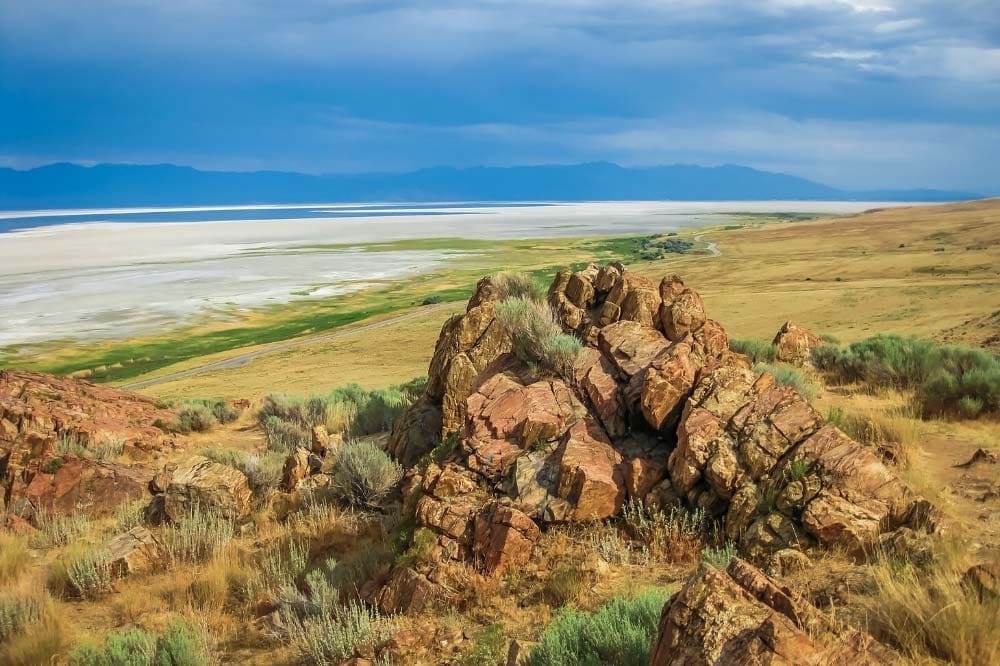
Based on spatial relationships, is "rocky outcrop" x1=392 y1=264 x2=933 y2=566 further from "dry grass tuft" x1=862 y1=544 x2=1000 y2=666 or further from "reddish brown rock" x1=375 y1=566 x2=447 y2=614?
"dry grass tuft" x1=862 y1=544 x2=1000 y2=666

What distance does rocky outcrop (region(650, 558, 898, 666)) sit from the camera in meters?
3.55

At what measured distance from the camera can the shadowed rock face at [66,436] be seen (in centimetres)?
1016

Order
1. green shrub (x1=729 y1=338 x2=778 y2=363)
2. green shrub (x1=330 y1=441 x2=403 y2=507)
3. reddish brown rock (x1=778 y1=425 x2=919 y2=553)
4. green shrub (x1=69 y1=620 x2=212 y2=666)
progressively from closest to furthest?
green shrub (x1=69 y1=620 x2=212 y2=666), reddish brown rock (x1=778 y1=425 x2=919 y2=553), green shrub (x1=330 y1=441 x2=403 y2=507), green shrub (x1=729 y1=338 x2=778 y2=363)

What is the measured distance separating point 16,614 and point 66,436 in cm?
657

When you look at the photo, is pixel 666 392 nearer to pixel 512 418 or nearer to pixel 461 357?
pixel 512 418

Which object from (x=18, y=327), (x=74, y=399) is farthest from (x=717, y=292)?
(x=18, y=327)

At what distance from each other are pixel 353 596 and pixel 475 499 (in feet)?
4.64

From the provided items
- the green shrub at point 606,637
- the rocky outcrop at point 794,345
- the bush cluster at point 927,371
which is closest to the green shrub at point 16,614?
the green shrub at point 606,637

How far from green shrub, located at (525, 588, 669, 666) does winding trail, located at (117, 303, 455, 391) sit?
94.6ft

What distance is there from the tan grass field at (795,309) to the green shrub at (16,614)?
16.1 meters

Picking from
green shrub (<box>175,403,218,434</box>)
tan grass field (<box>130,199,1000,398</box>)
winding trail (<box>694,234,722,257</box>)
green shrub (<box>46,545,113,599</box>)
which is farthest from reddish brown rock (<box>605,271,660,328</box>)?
winding trail (<box>694,234,722,257</box>)

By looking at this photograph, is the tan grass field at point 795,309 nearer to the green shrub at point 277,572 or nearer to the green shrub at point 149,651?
the green shrub at point 277,572

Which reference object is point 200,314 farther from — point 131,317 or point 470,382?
point 470,382

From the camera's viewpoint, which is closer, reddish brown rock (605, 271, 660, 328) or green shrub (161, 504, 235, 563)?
green shrub (161, 504, 235, 563)
